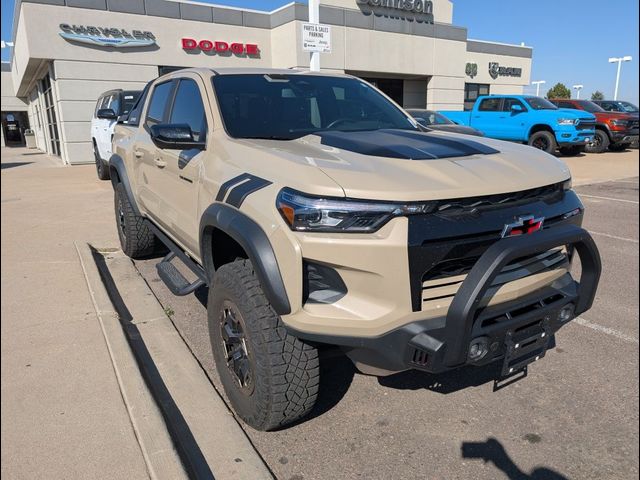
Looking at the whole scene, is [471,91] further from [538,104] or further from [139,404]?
[139,404]

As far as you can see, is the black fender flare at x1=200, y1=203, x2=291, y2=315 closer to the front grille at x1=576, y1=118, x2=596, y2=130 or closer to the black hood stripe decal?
the black hood stripe decal

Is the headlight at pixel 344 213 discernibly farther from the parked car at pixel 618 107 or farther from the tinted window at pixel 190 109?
the parked car at pixel 618 107

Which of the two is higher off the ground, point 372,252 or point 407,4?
point 407,4

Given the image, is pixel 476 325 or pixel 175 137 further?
pixel 175 137

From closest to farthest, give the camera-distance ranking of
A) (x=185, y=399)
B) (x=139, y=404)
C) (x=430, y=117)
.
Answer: (x=139, y=404)
(x=185, y=399)
(x=430, y=117)

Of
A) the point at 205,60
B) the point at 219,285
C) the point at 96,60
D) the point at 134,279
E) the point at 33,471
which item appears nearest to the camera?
the point at 33,471

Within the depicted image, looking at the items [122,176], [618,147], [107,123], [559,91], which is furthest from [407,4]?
[559,91]

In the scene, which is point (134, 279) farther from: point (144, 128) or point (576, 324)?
point (576, 324)

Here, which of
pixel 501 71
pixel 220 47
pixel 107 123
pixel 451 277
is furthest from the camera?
pixel 501 71

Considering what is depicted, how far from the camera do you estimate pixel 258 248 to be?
2256mm

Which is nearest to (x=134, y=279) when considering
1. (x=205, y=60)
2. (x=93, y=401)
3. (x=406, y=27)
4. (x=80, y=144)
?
→ (x=93, y=401)

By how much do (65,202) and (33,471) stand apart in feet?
25.8

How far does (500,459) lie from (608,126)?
18220mm

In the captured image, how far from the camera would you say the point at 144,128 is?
461 cm
